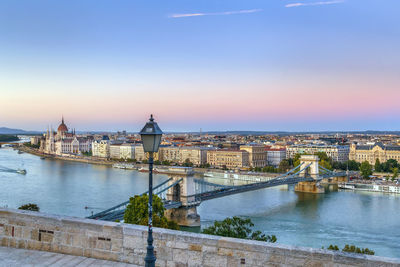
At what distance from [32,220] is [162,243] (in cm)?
68

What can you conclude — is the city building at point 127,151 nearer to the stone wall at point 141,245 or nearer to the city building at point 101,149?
the city building at point 101,149

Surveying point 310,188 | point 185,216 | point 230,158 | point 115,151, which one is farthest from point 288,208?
point 115,151

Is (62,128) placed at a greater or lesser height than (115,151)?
greater

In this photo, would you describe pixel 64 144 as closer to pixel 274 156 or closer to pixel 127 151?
pixel 127 151

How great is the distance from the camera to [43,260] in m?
1.88

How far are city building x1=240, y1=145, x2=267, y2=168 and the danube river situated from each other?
49.1 ft

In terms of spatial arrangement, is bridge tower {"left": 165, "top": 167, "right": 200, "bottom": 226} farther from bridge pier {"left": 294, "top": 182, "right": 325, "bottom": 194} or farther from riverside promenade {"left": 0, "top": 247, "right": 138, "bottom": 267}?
riverside promenade {"left": 0, "top": 247, "right": 138, "bottom": 267}

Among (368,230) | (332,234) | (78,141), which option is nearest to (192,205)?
(332,234)

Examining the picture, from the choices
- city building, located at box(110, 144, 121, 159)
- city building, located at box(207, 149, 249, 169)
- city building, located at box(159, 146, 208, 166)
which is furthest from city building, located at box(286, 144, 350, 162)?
city building, located at box(110, 144, 121, 159)

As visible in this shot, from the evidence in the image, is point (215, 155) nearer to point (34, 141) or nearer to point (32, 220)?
point (32, 220)

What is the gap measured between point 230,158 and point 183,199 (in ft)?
76.8

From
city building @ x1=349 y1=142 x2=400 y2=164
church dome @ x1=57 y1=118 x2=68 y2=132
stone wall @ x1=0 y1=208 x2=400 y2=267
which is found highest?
church dome @ x1=57 y1=118 x2=68 y2=132

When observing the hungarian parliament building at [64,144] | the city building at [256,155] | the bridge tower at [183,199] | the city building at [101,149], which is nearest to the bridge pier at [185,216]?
the bridge tower at [183,199]

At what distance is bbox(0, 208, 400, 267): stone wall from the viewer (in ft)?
5.41
